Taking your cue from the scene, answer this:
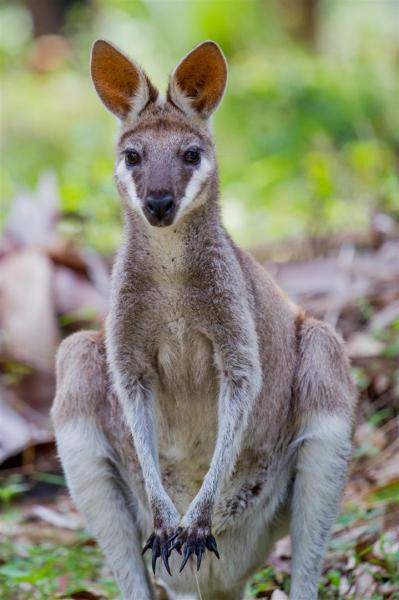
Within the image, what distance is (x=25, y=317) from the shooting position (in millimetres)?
6730

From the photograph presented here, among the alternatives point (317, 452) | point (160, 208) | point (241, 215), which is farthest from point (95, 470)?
point (241, 215)

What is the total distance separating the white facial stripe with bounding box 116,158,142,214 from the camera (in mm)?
3875

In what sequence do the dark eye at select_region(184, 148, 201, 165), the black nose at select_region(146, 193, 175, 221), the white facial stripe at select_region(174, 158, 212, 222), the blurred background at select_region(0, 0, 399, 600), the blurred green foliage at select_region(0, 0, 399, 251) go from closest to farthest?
the black nose at select_region(146, 193, 175, 221)
the white facial stripe at select_region(174, 158, 212, 222)
the dark eye at select_region(184, 148, 201, 165)
the blurred background at select_region(0, 0, 399, 600)
the blurred green foliage at select_region(0, 0, 399, 251)

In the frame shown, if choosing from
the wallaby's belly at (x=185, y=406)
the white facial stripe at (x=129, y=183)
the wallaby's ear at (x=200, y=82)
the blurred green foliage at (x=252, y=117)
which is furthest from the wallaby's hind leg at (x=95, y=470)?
the blurred green foliage at (x=252, y=117)

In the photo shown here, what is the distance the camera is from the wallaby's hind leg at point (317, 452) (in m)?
4.09

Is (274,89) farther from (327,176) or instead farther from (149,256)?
(149,256)

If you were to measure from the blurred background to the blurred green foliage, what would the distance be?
0.03m

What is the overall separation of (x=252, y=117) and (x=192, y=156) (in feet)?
26.9

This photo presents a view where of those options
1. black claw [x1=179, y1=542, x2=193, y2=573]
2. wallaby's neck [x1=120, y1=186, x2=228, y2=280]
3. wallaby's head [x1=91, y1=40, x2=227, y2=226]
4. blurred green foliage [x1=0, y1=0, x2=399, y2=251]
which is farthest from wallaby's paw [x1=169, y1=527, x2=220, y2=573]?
blurred green foliage [x1=0, y1=0, x2=399, y2=251]

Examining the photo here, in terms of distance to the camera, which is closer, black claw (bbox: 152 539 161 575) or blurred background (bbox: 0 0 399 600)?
black claw (bbox: 152 539 161 575)

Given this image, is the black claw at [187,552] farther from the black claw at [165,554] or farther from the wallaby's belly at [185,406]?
the wallaby's belly at [185,406]

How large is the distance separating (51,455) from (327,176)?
2952mm

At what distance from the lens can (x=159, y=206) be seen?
3.73 metres

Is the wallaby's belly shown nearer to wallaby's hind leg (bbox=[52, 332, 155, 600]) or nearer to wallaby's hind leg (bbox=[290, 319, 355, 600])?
wallaby's hind leg (bbox=[52, 332, 155, 600])
